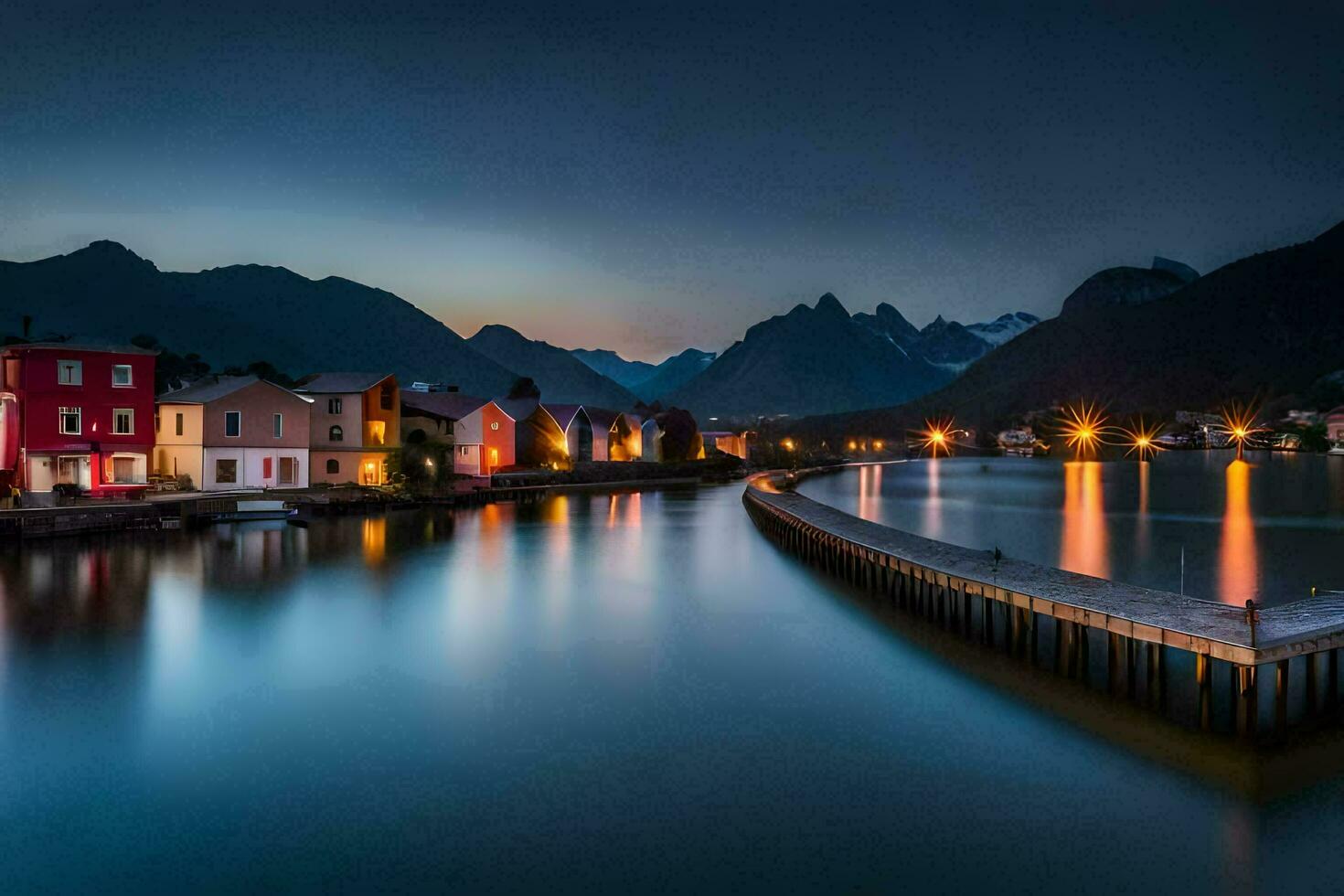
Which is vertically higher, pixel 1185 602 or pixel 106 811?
pixel 1185 602

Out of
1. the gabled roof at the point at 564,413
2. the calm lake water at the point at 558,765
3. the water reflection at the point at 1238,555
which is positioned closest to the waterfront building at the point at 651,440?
the gabled roof at the point at 564,413

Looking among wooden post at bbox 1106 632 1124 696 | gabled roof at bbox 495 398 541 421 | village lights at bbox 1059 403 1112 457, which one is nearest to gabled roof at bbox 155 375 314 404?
gabled roof at bbox 495 398 541 421

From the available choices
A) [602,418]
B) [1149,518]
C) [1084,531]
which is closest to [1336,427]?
[1149,518]

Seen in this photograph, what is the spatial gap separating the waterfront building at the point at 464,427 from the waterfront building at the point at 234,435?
497 inches

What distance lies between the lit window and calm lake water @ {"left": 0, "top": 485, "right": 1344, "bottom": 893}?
16968 millimetres

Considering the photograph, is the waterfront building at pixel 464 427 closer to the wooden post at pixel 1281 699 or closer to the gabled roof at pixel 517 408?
the gabled roof at pixel 517 408

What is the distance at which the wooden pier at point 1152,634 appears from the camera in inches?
554

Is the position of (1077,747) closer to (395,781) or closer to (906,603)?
(395,781)

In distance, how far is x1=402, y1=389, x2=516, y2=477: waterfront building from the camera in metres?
64.7

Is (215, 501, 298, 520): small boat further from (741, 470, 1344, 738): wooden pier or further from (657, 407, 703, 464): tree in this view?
(657, 407, 703, 464): tree

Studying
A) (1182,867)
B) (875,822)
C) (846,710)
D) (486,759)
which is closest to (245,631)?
(486,759)

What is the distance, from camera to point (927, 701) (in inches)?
675

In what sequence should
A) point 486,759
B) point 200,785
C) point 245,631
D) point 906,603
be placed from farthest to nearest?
point 906,603 < point 245,631 < point 486,759 < point 200,785

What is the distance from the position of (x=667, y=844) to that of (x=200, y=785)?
23.2 feet
